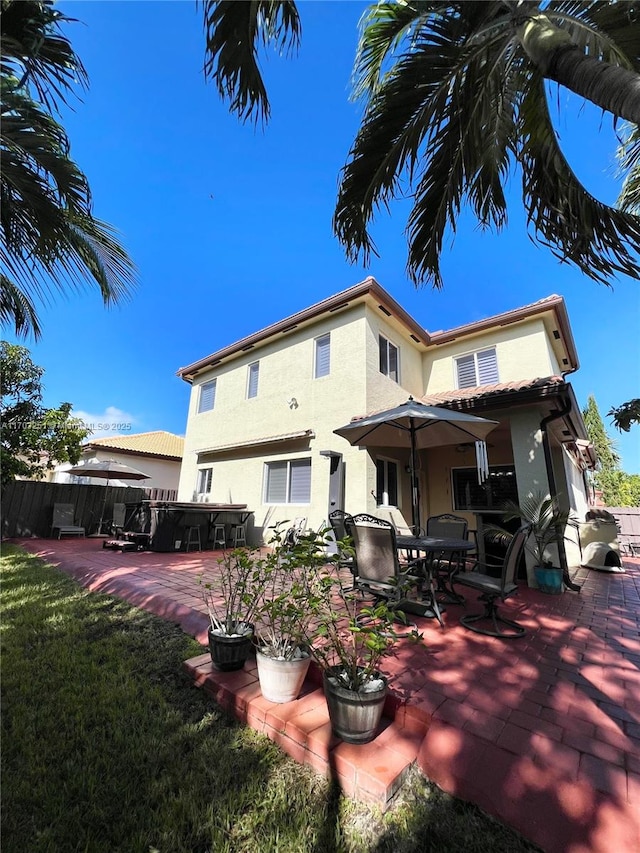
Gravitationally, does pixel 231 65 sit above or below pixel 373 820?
above

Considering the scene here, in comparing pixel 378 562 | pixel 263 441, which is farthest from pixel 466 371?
pixel 378 562

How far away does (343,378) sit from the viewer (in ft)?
33.4

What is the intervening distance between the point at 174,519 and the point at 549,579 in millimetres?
8973

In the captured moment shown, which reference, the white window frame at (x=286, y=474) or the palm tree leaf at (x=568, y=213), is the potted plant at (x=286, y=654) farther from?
the white window frame at (x=286, y=474)

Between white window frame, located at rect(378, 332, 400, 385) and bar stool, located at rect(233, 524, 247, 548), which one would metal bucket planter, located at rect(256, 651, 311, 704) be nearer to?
bar stool, located at rect(233, 524, 247, 548)

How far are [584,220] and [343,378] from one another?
23.4ft

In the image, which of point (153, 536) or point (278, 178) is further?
point (153, 536)

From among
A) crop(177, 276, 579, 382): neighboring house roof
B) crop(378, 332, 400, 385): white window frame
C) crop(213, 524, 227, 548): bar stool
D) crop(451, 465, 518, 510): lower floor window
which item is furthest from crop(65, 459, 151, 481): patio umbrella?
crop(451, 465, 518, 510): lower floor window

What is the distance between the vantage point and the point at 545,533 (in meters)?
6.16

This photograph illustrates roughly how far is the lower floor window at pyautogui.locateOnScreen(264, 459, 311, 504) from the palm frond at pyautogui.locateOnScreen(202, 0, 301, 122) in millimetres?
8374

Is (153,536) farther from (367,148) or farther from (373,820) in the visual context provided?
(367,148)

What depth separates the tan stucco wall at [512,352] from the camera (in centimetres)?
1041

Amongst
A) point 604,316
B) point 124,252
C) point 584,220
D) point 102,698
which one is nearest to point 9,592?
point 102,698

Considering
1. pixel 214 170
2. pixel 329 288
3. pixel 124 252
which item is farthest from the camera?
pixel 329 288
